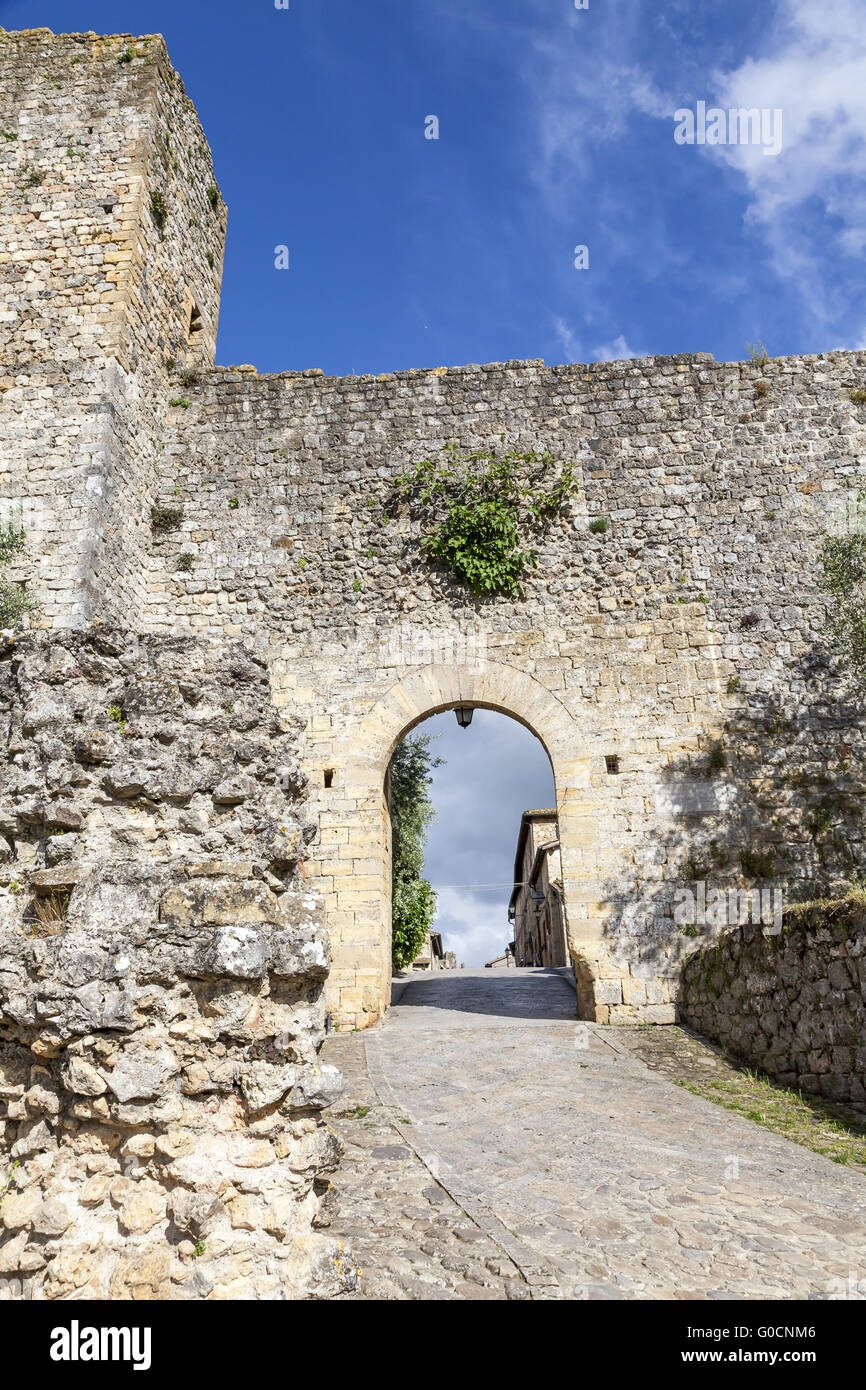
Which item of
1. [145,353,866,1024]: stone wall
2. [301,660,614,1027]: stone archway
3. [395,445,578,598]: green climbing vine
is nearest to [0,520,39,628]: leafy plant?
[145,353,866,1024]: stone wall

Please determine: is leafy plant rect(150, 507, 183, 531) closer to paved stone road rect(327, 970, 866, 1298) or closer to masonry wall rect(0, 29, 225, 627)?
masonry wall rect(0, 29, 225, 627)

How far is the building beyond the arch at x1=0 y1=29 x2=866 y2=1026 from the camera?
8.59 m

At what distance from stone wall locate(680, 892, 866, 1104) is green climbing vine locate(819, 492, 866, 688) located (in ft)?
12.3

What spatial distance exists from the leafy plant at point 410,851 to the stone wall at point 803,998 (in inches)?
254

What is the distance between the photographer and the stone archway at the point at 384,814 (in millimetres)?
8414

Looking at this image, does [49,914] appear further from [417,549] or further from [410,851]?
[410,851]

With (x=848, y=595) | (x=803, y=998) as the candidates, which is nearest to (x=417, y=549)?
(x=848, y=595)

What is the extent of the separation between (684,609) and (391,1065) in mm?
5796

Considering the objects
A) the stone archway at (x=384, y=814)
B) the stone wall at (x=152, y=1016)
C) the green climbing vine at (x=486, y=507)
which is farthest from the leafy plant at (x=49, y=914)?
the green climbing vine at (x=486, y=507)

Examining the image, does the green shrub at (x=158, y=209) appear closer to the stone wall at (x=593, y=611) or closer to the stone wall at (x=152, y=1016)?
the stone wall at (x=593, y=611)

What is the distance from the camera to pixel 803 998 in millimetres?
5742

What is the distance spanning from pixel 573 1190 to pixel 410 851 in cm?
996
